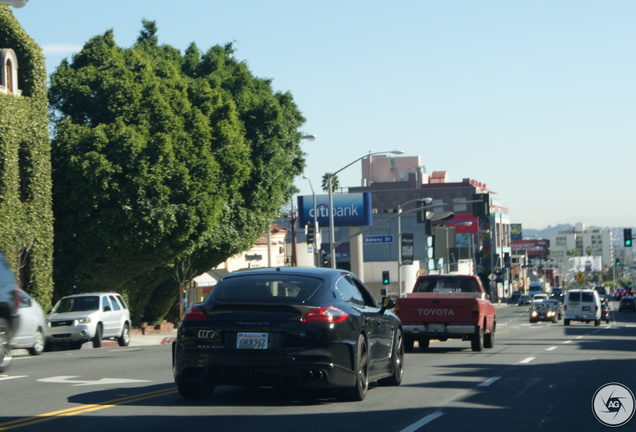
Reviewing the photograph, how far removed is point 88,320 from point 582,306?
3175 centimetres

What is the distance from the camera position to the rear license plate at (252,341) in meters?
11.8

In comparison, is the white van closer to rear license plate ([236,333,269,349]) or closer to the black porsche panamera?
the black porsche panamera

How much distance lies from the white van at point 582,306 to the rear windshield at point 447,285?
30.5m

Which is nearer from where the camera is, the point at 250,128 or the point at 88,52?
the point at 88,52

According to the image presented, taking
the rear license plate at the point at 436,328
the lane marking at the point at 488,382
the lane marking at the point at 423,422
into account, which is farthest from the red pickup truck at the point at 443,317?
the lane marking at the point at 423,422

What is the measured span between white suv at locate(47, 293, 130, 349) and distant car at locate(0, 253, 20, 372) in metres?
14.5

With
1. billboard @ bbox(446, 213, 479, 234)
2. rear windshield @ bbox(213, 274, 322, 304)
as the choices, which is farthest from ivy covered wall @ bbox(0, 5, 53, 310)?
billboard @ bbox(446, 213, 479, 234)

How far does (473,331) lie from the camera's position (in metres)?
23.9

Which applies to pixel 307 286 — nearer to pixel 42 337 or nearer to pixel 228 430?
pixel 228 430

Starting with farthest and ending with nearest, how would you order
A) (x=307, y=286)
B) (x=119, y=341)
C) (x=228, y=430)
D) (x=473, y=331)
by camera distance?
(x=119, y=341)
(x=473, y=331)
(x=307, y=286)
(x=228, y=430)

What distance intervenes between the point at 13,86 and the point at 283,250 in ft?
150

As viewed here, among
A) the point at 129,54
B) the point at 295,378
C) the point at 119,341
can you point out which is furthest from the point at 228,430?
the point at 129,54

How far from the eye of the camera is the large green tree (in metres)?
38.8

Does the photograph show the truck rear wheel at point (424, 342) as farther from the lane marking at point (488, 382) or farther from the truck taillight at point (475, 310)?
the lane marking at point (488, 382)
